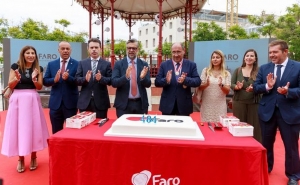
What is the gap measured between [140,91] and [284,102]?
147 centimetres

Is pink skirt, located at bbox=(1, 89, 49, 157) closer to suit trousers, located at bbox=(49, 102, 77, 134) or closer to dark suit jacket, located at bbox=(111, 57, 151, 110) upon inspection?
suit trousers, located at bbox=(49, 102, 77, 134)

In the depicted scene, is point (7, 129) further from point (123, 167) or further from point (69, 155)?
point (123, 167)

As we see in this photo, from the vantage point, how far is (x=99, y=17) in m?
10.5

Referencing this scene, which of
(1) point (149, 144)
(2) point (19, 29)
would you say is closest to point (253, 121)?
(1) point (149, 144)

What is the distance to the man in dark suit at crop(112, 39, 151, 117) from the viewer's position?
8.88 ft

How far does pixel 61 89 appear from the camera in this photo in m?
2.86

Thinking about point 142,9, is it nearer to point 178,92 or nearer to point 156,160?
point 178,92

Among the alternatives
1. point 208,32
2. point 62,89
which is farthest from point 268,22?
point 62,89

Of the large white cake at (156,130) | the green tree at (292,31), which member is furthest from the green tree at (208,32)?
the large white cake at (156,130)

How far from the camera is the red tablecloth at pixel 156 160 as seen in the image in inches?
64.6

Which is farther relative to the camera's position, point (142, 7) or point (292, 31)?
point (292, 31)

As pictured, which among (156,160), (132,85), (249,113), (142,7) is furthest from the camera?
(142,7)

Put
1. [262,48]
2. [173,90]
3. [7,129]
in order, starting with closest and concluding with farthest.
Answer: [7,129] < [173,90] < [262,48]

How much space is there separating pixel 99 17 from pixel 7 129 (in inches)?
340
